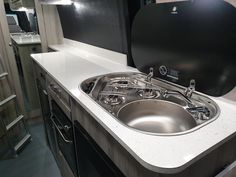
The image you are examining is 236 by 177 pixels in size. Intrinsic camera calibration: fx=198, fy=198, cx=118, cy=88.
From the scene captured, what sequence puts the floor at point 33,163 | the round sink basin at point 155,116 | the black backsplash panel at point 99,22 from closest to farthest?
the round sink basin at point 155,116
the black backsplash panel at point 99,22
the floor at point 33,163

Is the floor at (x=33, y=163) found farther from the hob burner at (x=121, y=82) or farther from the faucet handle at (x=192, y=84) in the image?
the faucet handle at (x=192, y=84)

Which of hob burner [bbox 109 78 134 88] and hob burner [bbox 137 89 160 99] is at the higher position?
hob burner [bbox 109 78 134 88]

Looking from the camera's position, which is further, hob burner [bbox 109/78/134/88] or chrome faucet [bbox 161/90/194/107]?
hob burner [bbox 109/78/134/88]

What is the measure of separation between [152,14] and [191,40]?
31 centimetres

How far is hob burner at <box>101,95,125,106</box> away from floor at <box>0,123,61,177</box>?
48.1 inches

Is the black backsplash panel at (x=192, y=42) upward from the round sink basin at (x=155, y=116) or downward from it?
upward

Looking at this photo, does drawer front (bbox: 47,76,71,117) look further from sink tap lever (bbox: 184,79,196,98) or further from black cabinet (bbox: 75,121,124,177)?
sink tap lever (bbox: 184,79,196,98)

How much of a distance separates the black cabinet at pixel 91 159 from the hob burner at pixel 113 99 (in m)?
0.21

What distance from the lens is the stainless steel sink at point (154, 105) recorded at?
96cm

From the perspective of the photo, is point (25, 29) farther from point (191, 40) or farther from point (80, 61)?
point (191, 40)

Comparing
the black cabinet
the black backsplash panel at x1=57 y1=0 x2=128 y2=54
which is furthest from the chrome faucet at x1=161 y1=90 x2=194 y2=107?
the black backsplash panel at x1=57 y1=0 x2=128 y2=54

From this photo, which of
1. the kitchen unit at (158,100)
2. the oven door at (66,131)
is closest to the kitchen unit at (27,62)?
the kitchen unit at (158,100)

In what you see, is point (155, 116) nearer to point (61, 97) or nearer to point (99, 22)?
point (61, 97)

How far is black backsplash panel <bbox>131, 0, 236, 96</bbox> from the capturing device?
87 centimetres
